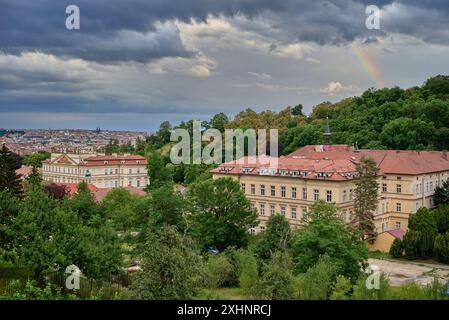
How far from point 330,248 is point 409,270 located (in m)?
10.7

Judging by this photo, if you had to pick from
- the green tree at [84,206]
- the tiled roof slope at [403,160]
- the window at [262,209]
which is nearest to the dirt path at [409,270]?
the window at [262,209]

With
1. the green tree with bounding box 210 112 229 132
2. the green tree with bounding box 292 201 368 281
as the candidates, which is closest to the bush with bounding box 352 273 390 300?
the green tree with bounding box 292 201 368 281

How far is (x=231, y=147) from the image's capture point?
248ft

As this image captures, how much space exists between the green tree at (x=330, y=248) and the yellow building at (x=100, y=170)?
55303 mm

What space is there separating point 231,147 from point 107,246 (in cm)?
5014

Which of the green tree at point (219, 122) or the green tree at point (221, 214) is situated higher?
the green tree at point (219, 122)

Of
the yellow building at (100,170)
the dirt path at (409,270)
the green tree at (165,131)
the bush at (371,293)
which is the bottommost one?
the dirt path at (409,270)

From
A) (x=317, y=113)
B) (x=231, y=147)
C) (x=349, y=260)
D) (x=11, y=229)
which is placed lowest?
(x=349, y=260)

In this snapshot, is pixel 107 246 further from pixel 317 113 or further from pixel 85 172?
pixel 317 113

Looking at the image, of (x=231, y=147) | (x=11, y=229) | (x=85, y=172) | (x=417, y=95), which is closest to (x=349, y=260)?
(x=11, y=229)

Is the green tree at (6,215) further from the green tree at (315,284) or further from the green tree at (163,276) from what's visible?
the green tree at (315,284)

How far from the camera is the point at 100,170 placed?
8194 centimetres

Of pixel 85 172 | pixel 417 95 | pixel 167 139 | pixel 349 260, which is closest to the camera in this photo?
pixel 349 260

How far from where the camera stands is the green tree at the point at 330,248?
92.4 feet
